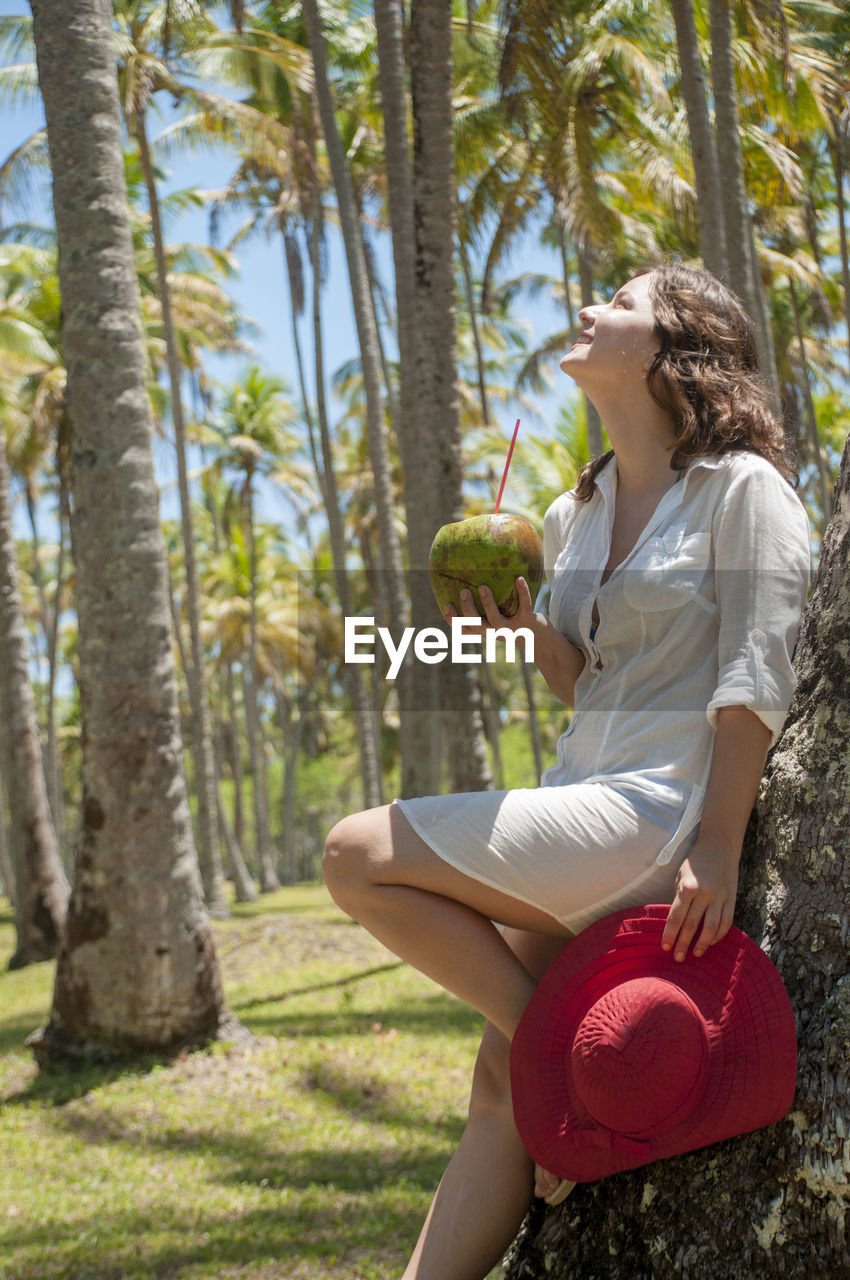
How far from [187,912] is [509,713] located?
30583 millimetres

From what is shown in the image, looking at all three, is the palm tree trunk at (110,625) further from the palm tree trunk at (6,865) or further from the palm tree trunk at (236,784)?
the palm tree trunk at (236,784)

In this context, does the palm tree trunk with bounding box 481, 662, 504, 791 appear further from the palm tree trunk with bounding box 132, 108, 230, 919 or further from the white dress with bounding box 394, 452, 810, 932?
the white dress with bounding box 394, 452, 810, 932

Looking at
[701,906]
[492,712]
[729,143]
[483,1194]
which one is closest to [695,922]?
[701,906]

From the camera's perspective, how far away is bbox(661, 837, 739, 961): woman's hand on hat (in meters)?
1.76

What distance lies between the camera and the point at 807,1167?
64.8 inches

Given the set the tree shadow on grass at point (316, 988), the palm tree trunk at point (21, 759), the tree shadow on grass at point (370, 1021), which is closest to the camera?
the tree shadow on grass at point (370, 1021)

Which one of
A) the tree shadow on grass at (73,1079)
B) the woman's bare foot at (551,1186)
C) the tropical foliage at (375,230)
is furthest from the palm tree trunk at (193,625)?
the woman's bare foot at (551,1186)

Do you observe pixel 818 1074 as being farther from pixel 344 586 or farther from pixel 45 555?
pixel 45 555

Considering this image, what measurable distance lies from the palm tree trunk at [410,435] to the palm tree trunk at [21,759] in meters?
4.08

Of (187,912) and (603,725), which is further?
(187,912)

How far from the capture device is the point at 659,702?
203 cm

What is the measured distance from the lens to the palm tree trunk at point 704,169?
7.31m

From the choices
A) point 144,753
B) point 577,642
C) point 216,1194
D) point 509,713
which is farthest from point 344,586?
point 509,713

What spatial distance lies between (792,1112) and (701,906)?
1.12ft
